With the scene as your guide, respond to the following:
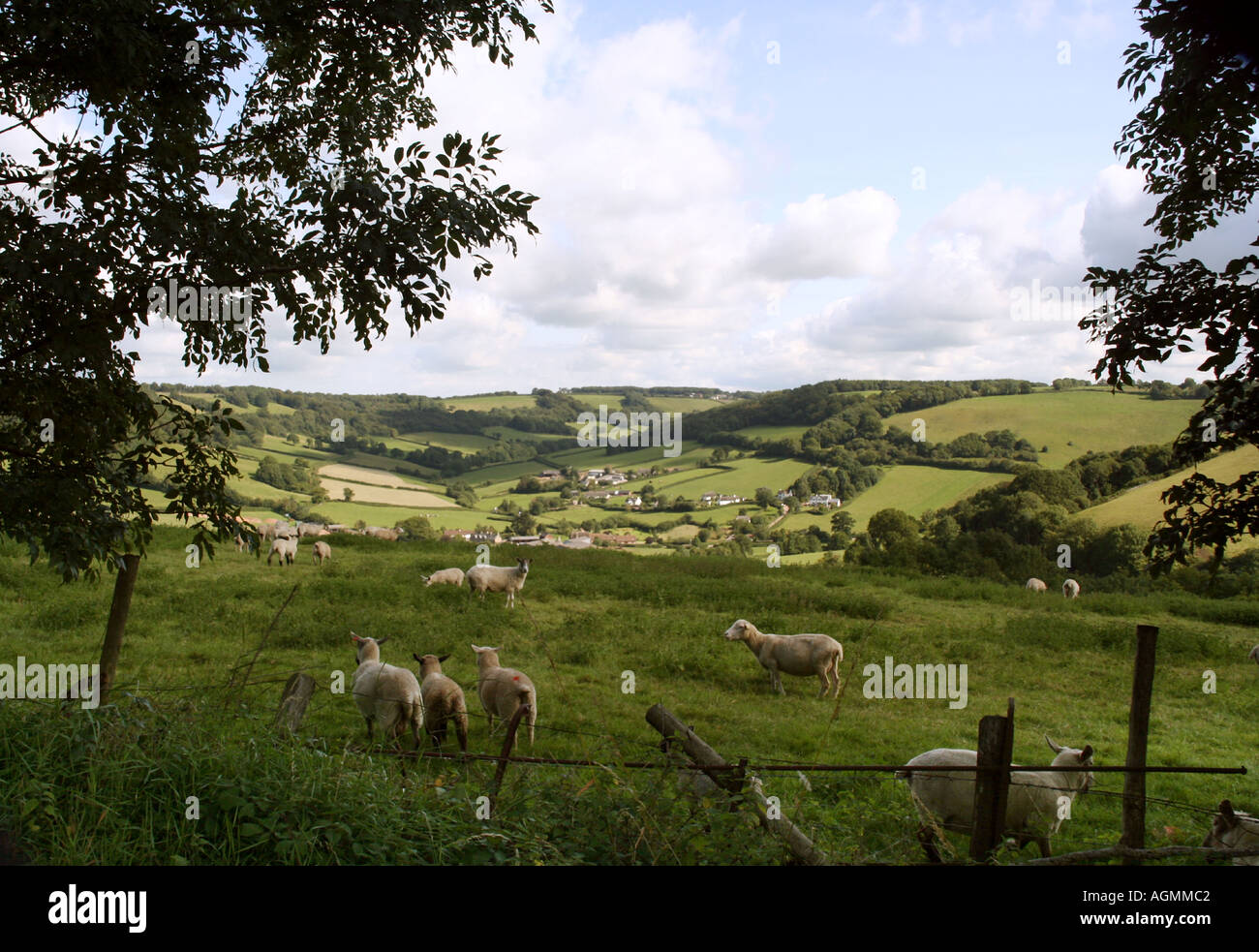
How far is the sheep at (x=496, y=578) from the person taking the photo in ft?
58.6

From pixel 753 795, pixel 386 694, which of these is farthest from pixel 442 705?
pixel 753 795

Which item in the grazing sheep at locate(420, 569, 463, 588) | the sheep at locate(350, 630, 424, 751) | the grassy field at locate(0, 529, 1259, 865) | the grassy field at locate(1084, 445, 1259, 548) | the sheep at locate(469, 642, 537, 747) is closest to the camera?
→ the grassy field at locate(0, 529, 1259, 865)

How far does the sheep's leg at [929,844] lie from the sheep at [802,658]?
7.87 m

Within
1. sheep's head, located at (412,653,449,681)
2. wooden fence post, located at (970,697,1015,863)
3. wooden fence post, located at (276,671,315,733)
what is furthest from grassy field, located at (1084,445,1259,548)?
wooden fence post, located at (276,671,315,733)

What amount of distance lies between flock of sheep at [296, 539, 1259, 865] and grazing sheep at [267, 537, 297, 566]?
11.7m

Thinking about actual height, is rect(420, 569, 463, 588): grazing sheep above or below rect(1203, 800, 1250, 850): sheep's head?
below

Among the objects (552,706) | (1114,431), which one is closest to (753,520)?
(1114,431)

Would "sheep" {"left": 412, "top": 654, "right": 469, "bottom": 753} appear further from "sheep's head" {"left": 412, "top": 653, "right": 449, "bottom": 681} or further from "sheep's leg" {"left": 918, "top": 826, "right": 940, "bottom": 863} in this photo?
"sheep's leg" {"left": 918, "top": 826, "right": 940, "bottom": 863}

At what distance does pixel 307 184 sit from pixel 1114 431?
65111mm

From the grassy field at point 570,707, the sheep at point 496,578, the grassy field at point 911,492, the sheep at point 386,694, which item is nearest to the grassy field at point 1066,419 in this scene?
the grassy field at point 911,492

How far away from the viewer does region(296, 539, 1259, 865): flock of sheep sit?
5.26 meters

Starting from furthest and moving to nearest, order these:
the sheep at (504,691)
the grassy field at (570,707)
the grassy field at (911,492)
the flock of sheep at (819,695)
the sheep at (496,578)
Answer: the grassy field at (911,492), the sheep at (496,578), the sheep at (504,691), the flock of sheep at (819,695), the grassy field at (570,707)

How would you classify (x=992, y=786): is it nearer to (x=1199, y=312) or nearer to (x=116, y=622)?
(x=1199, y=312)

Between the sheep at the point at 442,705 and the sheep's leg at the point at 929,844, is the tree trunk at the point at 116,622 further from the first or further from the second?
the sheep's leg at the point at 929,844
